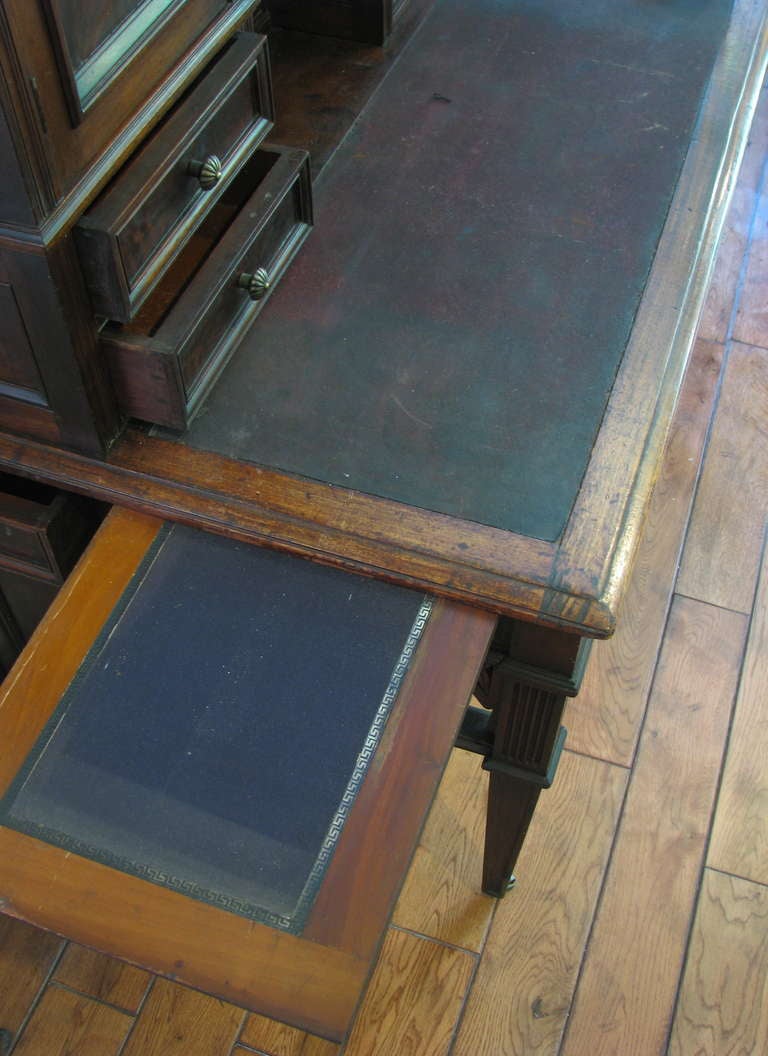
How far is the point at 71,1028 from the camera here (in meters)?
1.38

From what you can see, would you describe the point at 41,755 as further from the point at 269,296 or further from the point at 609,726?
the point at 609,726

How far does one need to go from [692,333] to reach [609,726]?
772mm

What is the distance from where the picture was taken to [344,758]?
80cm

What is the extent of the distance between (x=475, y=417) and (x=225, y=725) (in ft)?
1.17

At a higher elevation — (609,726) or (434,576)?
(434,576)

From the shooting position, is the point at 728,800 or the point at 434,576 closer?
the point at 434,576

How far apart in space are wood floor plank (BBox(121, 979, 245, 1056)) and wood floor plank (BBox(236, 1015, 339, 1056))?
17 millimetres

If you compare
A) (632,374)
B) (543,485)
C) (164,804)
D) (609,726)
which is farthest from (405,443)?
(609,726)

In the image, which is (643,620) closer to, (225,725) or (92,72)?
(225,725)

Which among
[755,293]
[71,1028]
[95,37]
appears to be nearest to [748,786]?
[71,1028]

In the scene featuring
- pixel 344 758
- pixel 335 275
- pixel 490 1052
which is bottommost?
pixel 490 1052

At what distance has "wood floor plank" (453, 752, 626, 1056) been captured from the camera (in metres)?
1.40

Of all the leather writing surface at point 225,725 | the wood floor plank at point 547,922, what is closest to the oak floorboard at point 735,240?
the wood floor plank at point 547,922

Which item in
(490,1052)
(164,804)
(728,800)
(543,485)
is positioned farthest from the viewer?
(728,800)
